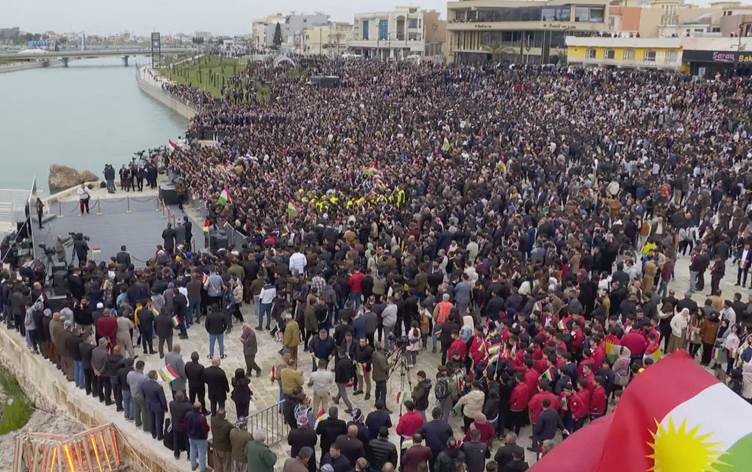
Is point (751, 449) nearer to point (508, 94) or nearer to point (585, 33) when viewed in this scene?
point (508, 94)

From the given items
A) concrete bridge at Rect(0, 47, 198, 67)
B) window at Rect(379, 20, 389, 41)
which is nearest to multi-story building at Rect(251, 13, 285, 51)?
concrete bridge at Rect(0, 47, 198, 67)

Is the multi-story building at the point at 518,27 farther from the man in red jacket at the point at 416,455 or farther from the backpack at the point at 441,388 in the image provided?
the man in red jacket at the point at 416,455

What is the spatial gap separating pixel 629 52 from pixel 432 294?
41097 mm

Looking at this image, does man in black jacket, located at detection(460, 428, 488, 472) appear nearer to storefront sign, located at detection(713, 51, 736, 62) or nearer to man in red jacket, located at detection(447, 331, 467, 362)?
man in red jacket, located at detection(447, 331, 467, 362)

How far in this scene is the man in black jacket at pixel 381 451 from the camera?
800 cm

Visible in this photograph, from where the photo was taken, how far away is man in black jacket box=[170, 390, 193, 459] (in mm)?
8977

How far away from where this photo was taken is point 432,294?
12.9m

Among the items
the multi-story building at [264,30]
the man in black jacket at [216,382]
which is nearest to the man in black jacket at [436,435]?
the man in black jacket at [216,382]

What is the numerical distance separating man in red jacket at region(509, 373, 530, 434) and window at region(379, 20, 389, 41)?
9979 cm

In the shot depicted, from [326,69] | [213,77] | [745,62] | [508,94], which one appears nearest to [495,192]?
[508,94]

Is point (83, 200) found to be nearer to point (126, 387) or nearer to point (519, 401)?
point (126, 387)

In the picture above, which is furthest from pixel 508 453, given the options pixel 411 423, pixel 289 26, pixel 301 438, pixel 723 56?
pixel 289 26

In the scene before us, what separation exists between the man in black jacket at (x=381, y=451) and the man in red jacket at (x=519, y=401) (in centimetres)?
195

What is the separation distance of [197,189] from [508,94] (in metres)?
22.0
